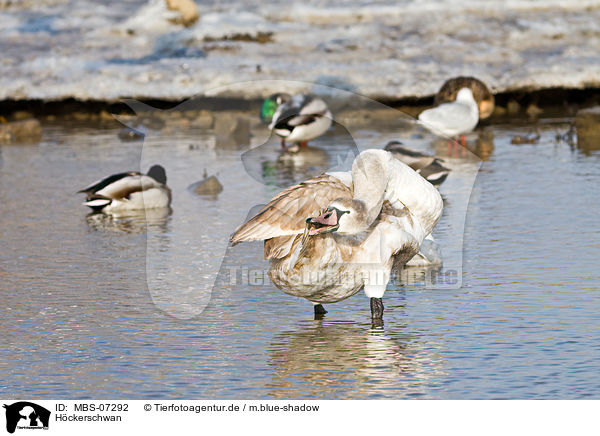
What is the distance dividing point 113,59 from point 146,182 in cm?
1428

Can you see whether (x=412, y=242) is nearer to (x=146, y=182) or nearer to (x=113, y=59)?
(x=146, y=182)

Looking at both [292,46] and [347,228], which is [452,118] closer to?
[347,228]

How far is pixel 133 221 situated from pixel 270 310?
162 inches

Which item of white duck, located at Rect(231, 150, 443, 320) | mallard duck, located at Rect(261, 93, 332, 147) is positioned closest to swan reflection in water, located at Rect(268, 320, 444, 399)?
white duck, located at Rect(231, 150, 443, 320)

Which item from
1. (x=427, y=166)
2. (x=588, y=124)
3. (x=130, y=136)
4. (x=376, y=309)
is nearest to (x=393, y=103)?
(x=130, y=136)

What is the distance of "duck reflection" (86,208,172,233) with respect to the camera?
1068cm

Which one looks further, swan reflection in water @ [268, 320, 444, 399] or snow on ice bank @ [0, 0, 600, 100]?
snow on ice bank @ [0, 0, 600, 100]

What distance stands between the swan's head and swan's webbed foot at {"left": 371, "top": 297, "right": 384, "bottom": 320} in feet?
2.04

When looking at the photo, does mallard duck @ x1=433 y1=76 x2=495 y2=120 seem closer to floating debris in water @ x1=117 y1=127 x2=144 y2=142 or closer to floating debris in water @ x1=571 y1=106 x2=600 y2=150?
floating debris in water @ x1=571 y1=106 x2=600 y2=150

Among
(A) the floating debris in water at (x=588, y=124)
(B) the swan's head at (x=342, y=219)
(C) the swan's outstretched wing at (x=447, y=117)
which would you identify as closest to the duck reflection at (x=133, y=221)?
(B) the swan's head at (x=342, y=219)

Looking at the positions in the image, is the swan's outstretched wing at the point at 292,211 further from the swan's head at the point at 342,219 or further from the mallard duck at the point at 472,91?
the mallard duck at the point at 472,91

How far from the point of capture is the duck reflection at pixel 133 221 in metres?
10.7

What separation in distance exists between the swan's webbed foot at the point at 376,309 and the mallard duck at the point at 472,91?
33.0 ft

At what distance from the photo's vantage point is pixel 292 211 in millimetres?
6957
